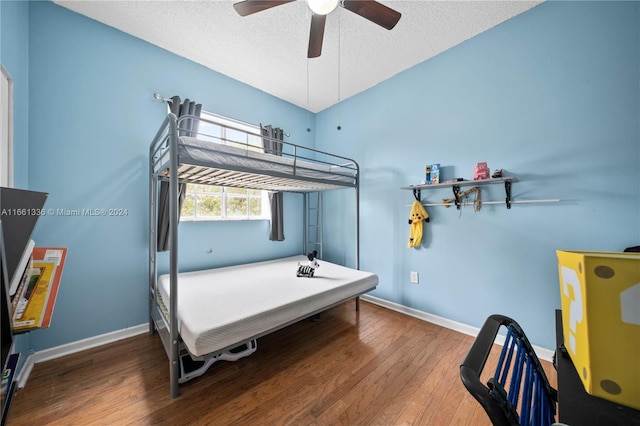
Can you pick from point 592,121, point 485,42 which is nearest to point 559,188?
point 592,121

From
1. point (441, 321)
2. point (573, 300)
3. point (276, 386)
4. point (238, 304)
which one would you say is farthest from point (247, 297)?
point (441, 321)

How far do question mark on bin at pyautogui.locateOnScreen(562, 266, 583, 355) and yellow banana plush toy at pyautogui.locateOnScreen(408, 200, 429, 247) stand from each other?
2.05m

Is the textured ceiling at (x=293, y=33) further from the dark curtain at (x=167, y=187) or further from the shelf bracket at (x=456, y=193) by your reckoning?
the shelf bracket at (x=456, y=193)

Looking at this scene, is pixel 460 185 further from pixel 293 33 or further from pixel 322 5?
pixel 293 33

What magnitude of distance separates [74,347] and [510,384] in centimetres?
300

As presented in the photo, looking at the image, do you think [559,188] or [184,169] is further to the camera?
[184,169]

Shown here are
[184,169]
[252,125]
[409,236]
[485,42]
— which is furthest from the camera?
[252,125]

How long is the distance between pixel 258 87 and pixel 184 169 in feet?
6.02

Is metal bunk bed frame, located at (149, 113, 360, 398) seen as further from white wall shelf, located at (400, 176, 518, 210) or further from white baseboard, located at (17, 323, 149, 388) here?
white wall shelf, located at (400, 176, 518, 210)

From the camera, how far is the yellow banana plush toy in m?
2.54

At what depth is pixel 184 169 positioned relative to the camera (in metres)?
1.99

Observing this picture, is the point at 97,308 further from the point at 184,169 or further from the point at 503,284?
the point at 503,284

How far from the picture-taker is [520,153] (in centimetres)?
200

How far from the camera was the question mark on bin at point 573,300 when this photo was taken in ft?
1.53
